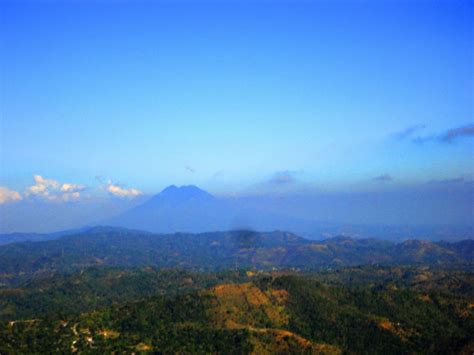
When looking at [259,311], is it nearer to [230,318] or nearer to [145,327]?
[230,318]

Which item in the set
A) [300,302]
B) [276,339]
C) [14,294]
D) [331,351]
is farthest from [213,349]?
[14,294]

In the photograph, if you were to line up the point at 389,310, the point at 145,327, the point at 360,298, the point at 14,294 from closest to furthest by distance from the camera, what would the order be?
the point at 145,327, the point at 389,310, the point at 360,298, the point at 14,294

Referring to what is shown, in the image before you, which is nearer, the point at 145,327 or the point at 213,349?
the point at 213,349

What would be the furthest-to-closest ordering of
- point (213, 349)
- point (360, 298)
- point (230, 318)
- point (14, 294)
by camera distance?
point (14, 294), point (360, 298), point (230, 318), point (213, 349)

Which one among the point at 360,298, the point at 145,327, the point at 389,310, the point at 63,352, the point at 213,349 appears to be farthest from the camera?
the point at 360,298

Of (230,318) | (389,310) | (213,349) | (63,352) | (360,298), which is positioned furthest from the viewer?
(360,298)

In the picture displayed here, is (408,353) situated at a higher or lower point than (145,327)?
lower

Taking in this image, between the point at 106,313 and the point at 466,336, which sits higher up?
the point at 106,313

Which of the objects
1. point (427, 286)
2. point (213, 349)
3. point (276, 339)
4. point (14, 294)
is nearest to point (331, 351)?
point (276, 339)

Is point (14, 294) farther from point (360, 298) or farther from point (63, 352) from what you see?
point (360, 298)
